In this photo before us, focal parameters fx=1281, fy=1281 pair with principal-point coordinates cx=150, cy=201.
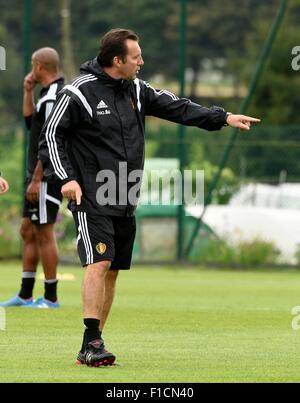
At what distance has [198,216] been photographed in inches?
771

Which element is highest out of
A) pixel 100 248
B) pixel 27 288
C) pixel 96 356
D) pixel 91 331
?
pixel 100 248

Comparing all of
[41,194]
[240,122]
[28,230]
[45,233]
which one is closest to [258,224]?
[28,230]

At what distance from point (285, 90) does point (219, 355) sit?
77.1 feet

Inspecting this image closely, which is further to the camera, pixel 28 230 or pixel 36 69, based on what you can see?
pixel 28 230

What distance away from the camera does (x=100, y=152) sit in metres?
8.40

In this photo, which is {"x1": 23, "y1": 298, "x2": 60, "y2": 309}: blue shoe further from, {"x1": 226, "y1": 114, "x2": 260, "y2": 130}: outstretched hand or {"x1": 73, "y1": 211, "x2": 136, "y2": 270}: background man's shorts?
{"x1": 226, "y1": 114, "x2": 260, "y2": 130}: outstretched hand

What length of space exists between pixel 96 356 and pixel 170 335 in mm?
2116

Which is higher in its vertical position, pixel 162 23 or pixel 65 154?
pixel 162 23

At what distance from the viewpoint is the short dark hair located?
8.42 m

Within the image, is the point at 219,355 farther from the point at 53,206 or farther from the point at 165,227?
the point at 165,227

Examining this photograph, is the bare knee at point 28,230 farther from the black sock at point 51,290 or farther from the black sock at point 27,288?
the black sock at point 51,290

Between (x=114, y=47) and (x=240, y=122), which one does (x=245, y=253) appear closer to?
(x=240, y=122)
